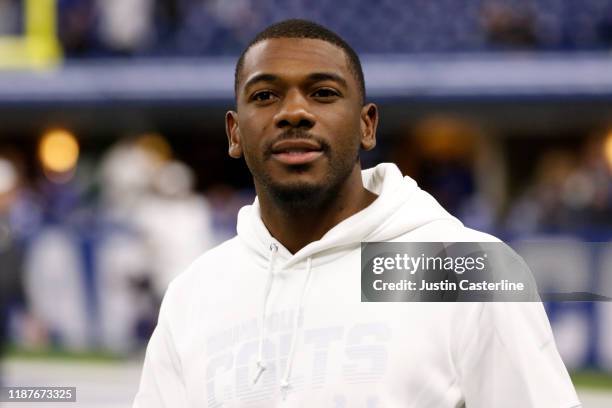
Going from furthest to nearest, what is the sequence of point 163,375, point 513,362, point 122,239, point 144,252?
point 122,239, point 144,252, point 163,375, point 513,362

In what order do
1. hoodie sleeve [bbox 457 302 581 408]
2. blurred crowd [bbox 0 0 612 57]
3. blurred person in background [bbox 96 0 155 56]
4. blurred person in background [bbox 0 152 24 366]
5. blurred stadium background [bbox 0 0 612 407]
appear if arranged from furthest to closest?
blurred person in background [bbox 96 0 155 56] < blurred crowd [bbox 0 0 612 57] < blurred stadium background [bbox 0 0 612 407] < blurred person in background [bbox 0 152 24 366] < hoodie sleeve [bbox 457 302 581 408]

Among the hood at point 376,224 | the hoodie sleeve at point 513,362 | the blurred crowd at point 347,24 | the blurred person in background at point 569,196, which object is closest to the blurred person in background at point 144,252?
the blurred person in background at point 569,196

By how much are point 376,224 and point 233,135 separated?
34 cm

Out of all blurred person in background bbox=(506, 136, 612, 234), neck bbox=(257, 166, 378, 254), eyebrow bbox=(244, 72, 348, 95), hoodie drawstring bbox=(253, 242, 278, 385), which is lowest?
hoodie drawstring bbox=(253, 242, 278, 385)

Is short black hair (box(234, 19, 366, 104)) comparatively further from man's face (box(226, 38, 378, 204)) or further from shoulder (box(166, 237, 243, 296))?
shoulder (box(166, 237, 243, 296))

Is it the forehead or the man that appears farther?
the forehead

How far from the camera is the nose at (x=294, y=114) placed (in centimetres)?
245

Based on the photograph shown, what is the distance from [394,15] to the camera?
17.3 metres

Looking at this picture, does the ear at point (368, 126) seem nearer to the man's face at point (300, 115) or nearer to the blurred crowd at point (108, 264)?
the man's face at point (300, 115)

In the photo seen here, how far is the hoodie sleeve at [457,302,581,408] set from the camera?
7.61 feet

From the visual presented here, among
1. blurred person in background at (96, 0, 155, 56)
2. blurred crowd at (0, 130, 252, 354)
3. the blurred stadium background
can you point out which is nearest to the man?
blurred crowd at (0, 130, 252, 354)

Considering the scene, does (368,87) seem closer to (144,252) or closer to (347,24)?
(347,24)

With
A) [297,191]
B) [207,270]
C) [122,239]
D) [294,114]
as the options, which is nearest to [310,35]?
[294,114]

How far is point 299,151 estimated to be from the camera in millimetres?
2463
